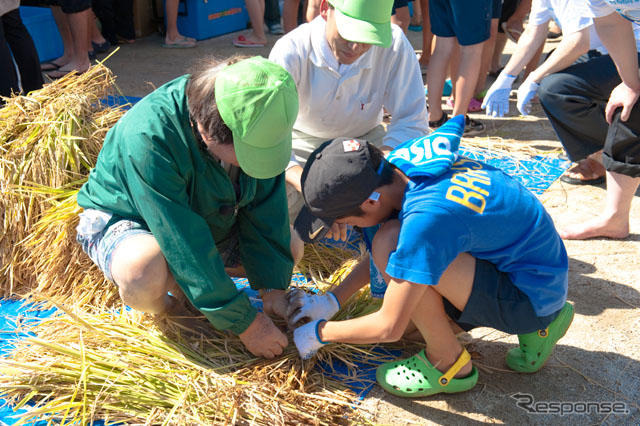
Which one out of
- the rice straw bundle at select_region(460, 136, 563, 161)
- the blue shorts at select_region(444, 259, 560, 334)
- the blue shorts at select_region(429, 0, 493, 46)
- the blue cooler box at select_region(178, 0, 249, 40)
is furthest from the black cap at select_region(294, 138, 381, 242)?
the blue cooler box at select_region(178, 0, 249, 40)

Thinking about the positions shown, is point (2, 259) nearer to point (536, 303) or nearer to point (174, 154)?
point (174, 154)

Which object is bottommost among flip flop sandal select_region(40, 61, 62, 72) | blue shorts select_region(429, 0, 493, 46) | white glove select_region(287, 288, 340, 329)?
flip flop sandal select_region(40, 61, 62, 72)

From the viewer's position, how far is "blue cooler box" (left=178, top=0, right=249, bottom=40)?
6.29 metres

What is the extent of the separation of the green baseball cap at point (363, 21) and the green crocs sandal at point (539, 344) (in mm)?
1132

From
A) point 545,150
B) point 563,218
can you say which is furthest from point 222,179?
point 545,150

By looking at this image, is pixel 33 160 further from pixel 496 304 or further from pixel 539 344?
pixel 539 344

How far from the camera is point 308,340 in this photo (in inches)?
80.4

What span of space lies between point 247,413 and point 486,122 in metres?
3.20

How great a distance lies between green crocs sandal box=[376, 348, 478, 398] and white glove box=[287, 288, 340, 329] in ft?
1.03

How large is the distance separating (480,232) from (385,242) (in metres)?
0.27

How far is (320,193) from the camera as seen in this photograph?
70.3 inches

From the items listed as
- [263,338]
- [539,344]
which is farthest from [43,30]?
[539,344]

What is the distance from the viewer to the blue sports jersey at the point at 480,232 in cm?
174

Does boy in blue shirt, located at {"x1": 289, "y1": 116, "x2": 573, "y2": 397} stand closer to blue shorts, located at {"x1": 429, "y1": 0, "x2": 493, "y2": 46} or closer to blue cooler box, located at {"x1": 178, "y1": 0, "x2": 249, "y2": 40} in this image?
blue shorts, located at {"x1": 429, "y1": 0, "x2": 493, "y2": 46}
